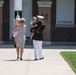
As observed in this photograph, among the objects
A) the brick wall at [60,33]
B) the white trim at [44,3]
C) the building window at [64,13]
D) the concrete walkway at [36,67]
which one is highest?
the white trim at [44,3]

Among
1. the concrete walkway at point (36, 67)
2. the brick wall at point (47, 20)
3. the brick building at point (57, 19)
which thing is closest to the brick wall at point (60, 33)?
the brick building at point (57, 19)

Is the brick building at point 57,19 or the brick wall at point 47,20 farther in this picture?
the brick building at point 57,19

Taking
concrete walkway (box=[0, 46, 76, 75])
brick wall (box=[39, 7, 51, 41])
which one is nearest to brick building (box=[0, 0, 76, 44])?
brick wall (box=[39, 7, 51, 41])

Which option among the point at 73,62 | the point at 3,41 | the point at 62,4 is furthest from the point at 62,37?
the point at 73,62

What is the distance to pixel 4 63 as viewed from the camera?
46.8 ft

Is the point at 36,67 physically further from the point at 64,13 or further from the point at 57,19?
the point at 64,13

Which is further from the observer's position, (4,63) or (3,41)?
(3,41)

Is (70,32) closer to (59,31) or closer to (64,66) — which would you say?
(59,31)

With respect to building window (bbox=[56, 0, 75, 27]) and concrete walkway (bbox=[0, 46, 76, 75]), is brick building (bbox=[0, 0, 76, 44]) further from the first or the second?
concrete walkway (bbox=[0, 46, 76, 75])

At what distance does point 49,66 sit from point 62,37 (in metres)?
11.0

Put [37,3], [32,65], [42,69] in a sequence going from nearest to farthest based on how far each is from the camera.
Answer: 1. [42,69]
2. [32,65]
3. [37,3]

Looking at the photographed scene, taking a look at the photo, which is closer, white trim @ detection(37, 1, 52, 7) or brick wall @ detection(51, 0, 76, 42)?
white trim @ detection(37, 1, 52, 7)

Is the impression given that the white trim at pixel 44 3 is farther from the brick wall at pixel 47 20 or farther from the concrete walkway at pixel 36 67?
the concrete walkway at pixel 36 67

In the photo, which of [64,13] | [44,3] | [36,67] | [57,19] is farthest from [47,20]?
[36,67]
